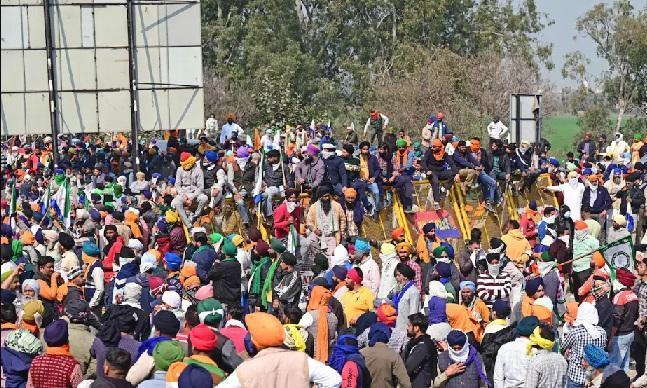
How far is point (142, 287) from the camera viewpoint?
50.3 feet

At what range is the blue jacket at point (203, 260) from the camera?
17.2m

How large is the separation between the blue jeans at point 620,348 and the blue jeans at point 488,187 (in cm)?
1054

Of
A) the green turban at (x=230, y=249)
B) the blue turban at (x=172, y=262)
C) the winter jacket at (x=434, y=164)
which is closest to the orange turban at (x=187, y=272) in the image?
the blue turban at (x=172, y=262)

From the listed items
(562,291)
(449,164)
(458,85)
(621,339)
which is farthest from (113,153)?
(458,85)

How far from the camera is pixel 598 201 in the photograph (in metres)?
24.2

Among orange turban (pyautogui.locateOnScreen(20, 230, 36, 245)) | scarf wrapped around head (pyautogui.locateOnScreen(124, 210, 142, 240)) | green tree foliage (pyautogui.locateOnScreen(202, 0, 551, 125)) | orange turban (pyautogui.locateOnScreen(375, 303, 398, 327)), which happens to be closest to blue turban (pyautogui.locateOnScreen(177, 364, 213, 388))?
orange turban (pyautogui.locateOnScreen(375, 303, 398, 327))

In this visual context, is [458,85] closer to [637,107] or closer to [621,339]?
[637,107]

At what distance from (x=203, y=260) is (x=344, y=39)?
52.8m

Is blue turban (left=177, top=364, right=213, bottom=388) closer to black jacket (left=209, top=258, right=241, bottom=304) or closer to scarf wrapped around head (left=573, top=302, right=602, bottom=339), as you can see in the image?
scarf wrapped around head (left=573, top=302, right=602, bottom=339)

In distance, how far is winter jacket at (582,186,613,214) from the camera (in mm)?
24047

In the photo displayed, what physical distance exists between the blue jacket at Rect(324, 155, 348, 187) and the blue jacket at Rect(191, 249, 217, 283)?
499 centimetres

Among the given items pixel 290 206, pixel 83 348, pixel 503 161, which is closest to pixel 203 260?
pixel 290 206

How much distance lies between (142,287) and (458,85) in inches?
1663

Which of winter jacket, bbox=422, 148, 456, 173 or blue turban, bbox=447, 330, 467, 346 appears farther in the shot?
winter jacket, bbox=422, 148, 456, 173
